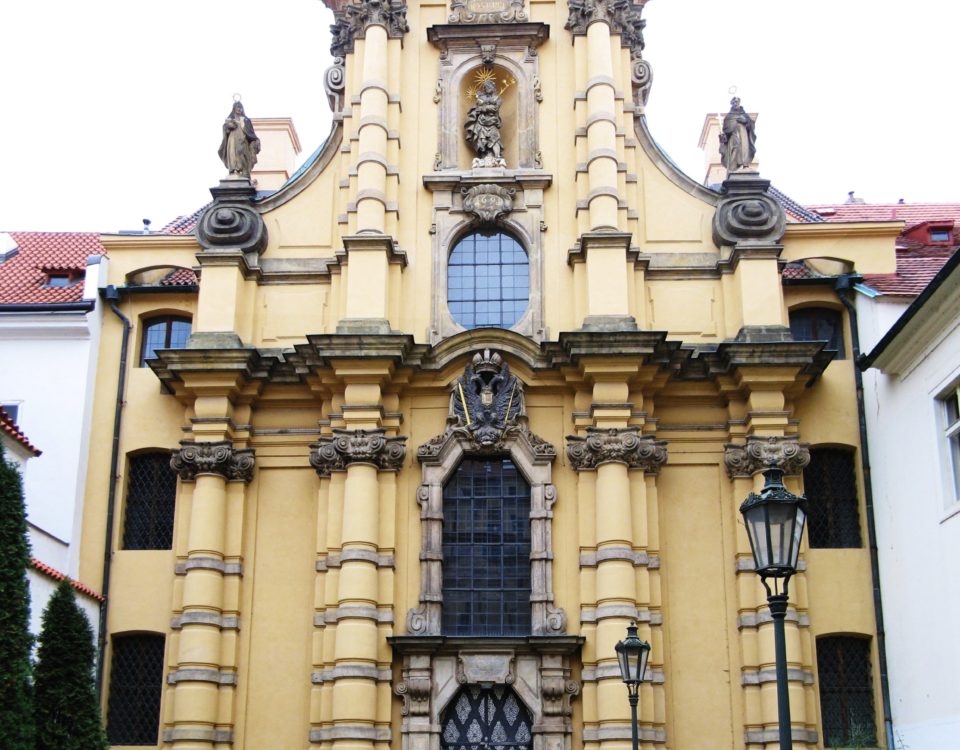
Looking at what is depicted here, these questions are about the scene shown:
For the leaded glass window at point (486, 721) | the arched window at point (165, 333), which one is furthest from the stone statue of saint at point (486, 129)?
the leaded glass window at point (486, 721)

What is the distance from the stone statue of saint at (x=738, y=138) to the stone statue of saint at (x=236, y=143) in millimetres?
8666

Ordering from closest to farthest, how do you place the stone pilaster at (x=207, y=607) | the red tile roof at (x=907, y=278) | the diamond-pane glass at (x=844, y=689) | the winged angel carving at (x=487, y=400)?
1. the stone pilaster at (x=207, y=607)
2. the diamond-pane glass at (x=844, y=689)
3. the winged angel carving at (x=487, y=400)
4. the red tile roof at (x=907, y=278)

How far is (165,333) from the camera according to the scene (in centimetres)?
2431

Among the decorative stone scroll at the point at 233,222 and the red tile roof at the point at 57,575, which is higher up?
the decorative stone scroll at the point at 233,222

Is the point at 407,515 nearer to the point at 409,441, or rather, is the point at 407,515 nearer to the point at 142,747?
the point at 409,441

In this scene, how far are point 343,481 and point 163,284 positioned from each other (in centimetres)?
547

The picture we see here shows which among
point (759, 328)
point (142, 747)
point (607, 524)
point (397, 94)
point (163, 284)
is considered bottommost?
point (142, 747)

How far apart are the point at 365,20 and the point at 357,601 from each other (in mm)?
10912

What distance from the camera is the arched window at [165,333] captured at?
79.4 feet

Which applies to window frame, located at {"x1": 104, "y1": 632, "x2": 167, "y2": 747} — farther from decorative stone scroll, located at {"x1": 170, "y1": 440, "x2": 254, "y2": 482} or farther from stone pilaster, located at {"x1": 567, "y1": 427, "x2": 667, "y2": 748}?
stone pilaster, located at {"x1": 567, "y1": 427, "x2": 667, "y2": 748}

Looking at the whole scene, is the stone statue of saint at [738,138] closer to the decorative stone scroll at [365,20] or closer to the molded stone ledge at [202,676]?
the decorative stone scroll at [365,20]

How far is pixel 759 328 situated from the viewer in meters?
22.4

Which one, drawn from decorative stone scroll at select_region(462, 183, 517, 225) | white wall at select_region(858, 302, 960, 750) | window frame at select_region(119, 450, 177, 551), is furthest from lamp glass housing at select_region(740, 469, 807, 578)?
window frame at select_region(119, 450, 177, 551)

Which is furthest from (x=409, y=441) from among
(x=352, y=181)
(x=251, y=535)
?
(x=352, y=181)
